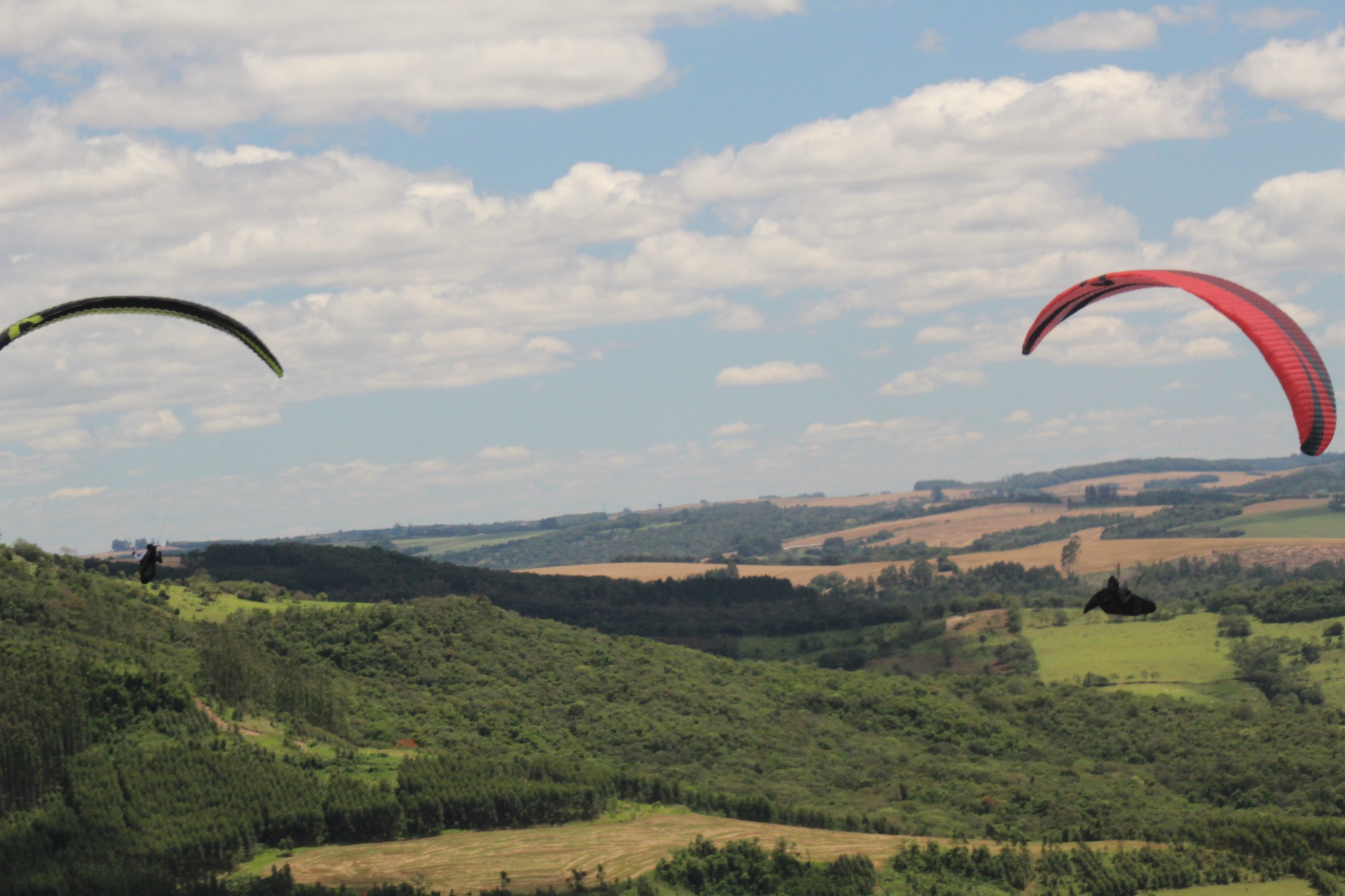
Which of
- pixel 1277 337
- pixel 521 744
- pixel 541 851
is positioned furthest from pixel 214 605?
pixel 1277 337

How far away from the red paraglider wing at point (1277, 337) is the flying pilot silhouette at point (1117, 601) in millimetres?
7550

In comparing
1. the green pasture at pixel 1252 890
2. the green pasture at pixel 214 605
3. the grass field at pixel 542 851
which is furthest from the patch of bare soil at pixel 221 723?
the green pasture at pixel 1252 890

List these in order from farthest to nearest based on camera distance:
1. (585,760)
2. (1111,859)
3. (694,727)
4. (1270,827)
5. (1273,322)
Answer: (694,727) → (585,760) → (1270,827) → (1111,859) → (1273,322)

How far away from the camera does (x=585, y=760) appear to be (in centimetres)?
13712

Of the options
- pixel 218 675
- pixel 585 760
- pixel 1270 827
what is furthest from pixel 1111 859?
pixel 218 675

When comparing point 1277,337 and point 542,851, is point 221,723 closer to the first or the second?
point 542,851

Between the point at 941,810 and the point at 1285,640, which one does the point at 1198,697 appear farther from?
the point at 941,810

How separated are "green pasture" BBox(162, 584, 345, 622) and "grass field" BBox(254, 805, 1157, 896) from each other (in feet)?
220

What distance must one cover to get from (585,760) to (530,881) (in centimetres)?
4159

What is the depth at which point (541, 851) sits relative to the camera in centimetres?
10194

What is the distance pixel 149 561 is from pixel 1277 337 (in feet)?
146

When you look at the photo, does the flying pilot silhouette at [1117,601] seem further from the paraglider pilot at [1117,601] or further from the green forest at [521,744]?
the green forest at [521,744]

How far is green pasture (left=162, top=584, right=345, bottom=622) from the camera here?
16625cm

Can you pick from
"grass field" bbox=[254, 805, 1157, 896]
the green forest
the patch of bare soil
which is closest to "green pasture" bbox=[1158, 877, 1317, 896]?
the green forest
